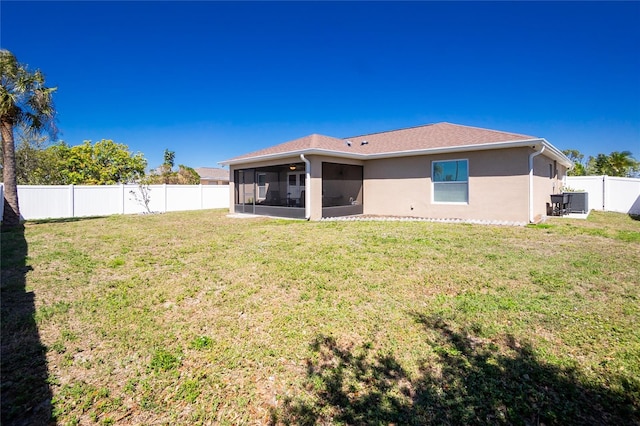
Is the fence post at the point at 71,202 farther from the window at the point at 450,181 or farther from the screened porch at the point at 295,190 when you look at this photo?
the window at the point at 450,181

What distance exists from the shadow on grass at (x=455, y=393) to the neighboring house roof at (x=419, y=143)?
9.51 m

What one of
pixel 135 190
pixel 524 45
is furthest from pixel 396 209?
pixel 135 190

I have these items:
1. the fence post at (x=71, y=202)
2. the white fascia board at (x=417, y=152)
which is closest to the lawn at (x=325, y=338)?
the white fascia board at (x=417, y=152)

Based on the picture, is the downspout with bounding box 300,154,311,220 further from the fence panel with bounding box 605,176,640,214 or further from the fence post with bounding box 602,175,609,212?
the fence panel with bounding box 605,176,640,214

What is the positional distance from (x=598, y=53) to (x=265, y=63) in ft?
52.6

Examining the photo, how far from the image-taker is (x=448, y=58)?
15289 millimetres

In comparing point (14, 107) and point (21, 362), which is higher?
point (14, 107)

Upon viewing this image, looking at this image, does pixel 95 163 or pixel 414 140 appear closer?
pixel 414 140

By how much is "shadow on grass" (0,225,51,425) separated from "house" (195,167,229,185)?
41.6 meters

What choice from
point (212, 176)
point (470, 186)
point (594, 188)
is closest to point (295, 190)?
point (470, 186)

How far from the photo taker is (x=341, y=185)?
14.1 meters

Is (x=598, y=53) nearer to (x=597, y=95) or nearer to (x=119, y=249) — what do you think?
(x=597, y=95)

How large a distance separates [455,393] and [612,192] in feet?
68.1

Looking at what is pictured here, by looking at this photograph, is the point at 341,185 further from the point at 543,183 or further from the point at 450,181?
the point at 543,183
